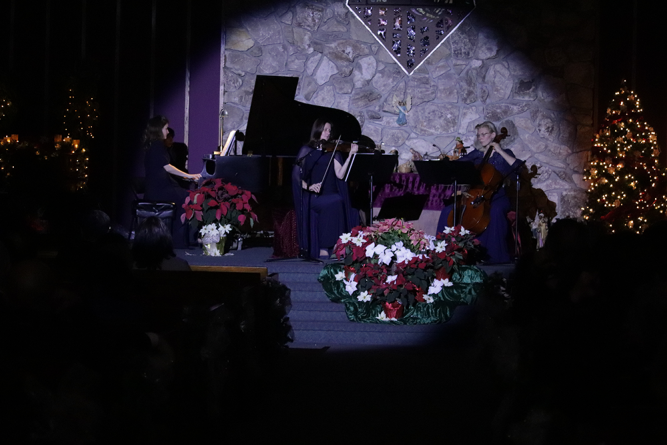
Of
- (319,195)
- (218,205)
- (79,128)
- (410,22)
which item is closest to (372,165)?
(319,195)

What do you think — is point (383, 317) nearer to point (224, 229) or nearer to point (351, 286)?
point (351, 286)

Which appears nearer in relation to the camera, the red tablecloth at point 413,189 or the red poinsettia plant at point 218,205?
the red poinsettia plant at point 218,205

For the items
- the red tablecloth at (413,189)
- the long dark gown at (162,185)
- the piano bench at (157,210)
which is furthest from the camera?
the red tablecloth at (413,189)

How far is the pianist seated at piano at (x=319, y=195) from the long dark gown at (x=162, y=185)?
5.10ft

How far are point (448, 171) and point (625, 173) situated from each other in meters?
2.68

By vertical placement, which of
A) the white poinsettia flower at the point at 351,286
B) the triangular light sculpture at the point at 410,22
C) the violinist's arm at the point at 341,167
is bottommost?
the white poinsettia flower at the point at 351,286

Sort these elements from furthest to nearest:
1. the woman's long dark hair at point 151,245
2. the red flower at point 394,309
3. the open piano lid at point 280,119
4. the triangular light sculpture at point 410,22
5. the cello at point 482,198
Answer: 1. the triangular light sculpture at point 410,22
2. the open piano lid at point 280,119
3. the cello at point 482,198
4. the red flower at point 394,309
5. the woman's long dark hair at point 151,245

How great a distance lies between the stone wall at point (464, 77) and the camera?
9.31 m

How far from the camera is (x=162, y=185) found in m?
8.10

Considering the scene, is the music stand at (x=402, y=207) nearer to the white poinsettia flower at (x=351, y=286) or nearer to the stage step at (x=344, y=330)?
the stage step at (x=344, y=330)

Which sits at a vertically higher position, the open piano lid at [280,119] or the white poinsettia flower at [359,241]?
the open piano lid at [280,119]

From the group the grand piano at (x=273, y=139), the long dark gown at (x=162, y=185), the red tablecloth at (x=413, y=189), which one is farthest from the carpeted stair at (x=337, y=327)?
the red tablecloth at (x=413, y=189)

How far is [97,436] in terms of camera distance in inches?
95.3

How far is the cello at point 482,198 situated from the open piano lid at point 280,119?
1430mm
